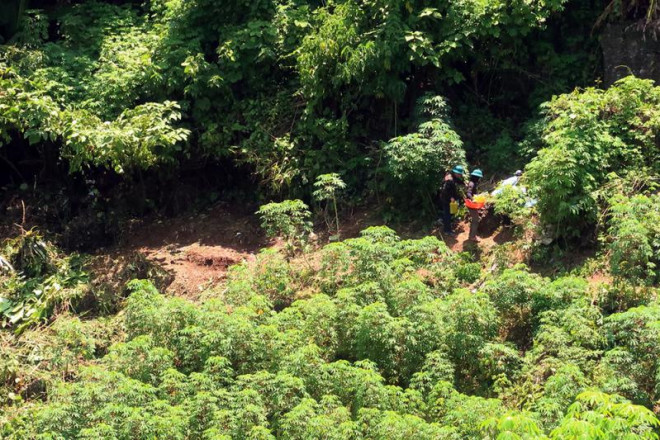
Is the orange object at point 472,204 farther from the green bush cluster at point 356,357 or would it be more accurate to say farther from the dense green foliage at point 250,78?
the green bush cluster at point 356,357

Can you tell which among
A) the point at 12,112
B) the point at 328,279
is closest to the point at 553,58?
the point at 328,279

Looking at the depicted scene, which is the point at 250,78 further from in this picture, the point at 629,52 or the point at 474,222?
the point at 629,52

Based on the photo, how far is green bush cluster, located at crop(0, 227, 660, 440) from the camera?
8.77m

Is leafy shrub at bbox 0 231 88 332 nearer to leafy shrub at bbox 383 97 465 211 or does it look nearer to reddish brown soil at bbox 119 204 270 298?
reddish brown soil at bbox 119 204 270 298

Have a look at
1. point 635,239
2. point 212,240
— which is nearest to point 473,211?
point 635,239

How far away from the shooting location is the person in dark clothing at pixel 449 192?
39.7 ft

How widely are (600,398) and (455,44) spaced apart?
6.54 m

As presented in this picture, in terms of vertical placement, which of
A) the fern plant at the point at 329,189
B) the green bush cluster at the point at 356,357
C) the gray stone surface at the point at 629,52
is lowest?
the green bush cluster at the point at 356,357

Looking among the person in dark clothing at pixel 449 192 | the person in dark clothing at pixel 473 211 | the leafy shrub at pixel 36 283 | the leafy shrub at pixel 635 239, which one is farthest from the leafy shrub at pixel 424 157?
the leafy shrub at pixel 36 283

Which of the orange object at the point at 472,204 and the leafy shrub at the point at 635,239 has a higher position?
the orange object at the point at 472,204

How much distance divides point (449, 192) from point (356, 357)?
2871 mm

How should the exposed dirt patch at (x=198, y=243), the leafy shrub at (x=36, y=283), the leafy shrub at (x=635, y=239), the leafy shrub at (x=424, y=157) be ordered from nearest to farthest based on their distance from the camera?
the leafy shrub at (x=635, y=239), the leafy shrub at (x=36, y=283), the leafy shrub at (x=424, y=157), the exposed dirt patch at (x=198, y=243)

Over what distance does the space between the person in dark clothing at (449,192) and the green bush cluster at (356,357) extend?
96cm

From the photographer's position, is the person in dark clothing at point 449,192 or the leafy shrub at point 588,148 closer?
the leafy shrub at point 588,148
